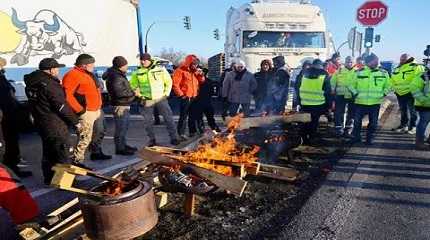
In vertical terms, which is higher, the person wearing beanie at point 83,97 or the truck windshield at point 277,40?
the truck windshield at point 277,40

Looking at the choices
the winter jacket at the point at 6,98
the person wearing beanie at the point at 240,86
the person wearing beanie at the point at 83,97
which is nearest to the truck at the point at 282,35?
the person wearing beanie at the point at 240,86

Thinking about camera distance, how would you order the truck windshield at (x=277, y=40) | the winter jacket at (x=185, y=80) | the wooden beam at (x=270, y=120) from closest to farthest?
1. the wooden beam at (x=270, y=120)
2. the winter jacket at (x=185, y=80)
3. the truck windshield at (x=277, y=40)

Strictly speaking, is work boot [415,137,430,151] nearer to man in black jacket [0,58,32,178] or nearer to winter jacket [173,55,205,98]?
winter jacket [173,55,205,98]

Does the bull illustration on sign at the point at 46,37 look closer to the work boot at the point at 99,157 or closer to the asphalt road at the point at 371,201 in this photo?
the work boot at the point at 99,157

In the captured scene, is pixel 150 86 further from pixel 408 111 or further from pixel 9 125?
pixel 408 111

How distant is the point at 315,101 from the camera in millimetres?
7629

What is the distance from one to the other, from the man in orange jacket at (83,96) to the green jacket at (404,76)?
7.18m

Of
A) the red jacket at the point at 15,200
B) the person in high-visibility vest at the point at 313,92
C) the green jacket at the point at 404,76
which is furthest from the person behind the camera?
the green jacket at the point at 404,76

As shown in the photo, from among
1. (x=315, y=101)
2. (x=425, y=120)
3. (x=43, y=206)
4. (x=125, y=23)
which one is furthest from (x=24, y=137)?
(x=425, y=120)

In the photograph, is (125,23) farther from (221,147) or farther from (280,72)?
(221,147)

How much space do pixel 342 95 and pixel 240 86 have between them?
8.20 ft

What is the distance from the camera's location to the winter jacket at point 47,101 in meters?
5.07

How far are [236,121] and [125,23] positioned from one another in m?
6.44

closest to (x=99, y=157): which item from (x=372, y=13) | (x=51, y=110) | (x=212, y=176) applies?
(x=51, y=110)
